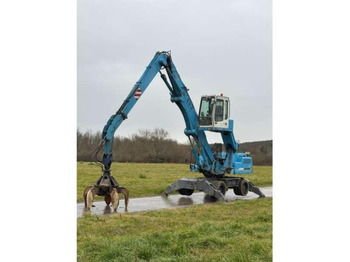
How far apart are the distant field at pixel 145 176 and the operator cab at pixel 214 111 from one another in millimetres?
1505

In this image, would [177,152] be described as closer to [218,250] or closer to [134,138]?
[134,138]

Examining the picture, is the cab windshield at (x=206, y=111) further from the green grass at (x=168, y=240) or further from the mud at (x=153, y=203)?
the green grass at (x=168, y=240)

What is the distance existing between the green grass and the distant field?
3.63 meters

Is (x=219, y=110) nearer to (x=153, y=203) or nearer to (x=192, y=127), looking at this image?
(x=192, y=127)

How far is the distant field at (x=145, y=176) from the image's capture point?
1118 cm

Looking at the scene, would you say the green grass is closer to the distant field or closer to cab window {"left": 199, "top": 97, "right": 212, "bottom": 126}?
the distant field

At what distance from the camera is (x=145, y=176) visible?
46.1 ft

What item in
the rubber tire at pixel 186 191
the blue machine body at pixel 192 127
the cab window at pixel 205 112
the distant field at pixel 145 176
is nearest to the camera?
the blue machine body at pixel 192 127

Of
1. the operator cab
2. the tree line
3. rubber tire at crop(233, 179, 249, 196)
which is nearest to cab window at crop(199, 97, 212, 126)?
the operator cab

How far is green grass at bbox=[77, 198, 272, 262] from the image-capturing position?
14.1 ft

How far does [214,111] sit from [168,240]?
243 inches

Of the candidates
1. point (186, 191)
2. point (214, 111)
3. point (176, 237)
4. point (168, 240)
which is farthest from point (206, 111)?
point (168, 240)

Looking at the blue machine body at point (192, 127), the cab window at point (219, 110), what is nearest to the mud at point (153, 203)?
the blue machine body at point (192, 127)

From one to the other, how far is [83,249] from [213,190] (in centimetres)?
635
